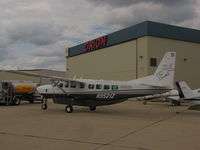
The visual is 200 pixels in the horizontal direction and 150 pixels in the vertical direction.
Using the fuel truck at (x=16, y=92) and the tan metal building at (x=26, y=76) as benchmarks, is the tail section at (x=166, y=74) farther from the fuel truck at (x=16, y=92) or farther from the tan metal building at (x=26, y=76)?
the tan metal building at (x=26, y=76)

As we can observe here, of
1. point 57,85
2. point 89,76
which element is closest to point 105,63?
point 89,76

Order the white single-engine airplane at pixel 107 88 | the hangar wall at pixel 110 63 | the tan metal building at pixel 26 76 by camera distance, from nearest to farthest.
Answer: the white single-engine airplane at pixel 107 88
the hangar wall at pixel 110 63
the tan metal building at pixel 26 76

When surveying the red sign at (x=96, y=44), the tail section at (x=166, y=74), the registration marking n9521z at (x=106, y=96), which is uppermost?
the red sign at (x=96, y=44)

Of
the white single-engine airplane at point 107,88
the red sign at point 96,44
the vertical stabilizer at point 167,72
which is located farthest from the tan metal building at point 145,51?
the vertical stabilizer at point 167,72

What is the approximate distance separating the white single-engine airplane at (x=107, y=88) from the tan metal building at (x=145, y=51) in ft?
59.4

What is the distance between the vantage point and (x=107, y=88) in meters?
17.1

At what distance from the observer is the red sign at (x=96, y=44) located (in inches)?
1687

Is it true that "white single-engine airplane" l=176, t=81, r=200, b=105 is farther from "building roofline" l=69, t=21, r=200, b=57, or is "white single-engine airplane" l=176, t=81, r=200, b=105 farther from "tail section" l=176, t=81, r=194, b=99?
"building roofline" l=69, t=21, r=200, b=57

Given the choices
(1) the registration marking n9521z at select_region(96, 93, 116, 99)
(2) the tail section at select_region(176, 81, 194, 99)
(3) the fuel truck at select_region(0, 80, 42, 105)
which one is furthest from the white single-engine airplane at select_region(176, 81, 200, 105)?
(3) the fuel truck at select_region(0, 80, 42, 105)

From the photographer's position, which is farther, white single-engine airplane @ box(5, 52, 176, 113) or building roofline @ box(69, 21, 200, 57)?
building roofline @ box(69, 21, 200, 57)

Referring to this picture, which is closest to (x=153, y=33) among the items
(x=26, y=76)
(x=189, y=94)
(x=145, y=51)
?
Answer: (x=145, y=51)

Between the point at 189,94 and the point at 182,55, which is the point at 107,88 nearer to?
the point at 189,94

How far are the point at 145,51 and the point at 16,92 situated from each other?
18.6 meters

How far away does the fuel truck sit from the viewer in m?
24.2
